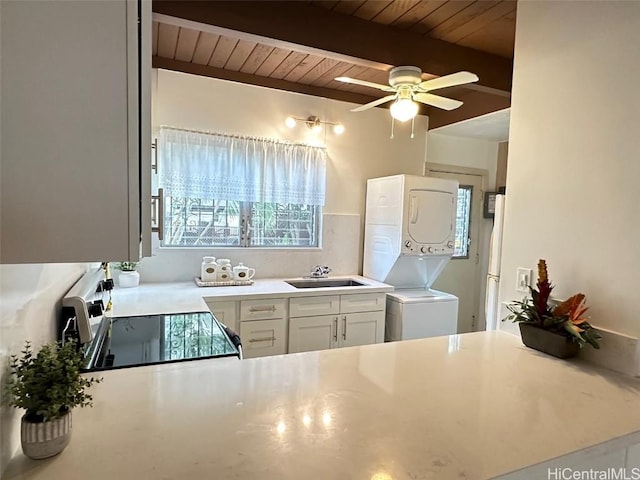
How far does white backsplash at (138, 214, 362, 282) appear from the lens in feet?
10.5

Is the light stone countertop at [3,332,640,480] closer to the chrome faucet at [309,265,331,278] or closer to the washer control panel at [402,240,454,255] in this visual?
the washer control panel at [402,240,454,255]

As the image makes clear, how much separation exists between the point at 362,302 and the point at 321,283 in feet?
1.67

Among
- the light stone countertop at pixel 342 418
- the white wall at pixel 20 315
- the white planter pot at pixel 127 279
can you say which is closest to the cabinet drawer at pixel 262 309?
the white planter pot at pixel 127 279

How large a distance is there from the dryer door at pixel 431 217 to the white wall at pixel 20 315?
272 centimetres

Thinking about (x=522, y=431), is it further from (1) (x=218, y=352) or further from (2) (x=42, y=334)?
(2) (x=42, y=334)

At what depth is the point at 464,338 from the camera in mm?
1628

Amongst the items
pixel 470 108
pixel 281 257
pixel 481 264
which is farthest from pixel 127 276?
pixel 481 264

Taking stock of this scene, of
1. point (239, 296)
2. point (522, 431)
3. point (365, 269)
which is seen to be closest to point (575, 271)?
point (522, 431)

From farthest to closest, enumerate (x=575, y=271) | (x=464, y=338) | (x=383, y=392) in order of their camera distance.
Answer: (x=464, y=338), (x=575, y=271), (x=383, y=392)

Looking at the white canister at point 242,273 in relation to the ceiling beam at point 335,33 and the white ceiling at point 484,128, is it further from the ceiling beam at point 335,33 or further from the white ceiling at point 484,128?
the white ceiling at point 484,128

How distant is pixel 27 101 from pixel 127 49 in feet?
0.61

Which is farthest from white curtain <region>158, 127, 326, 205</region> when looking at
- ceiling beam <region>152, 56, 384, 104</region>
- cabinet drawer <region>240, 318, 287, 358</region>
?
cabinet drawer <region>240, 318, 287, 358</region>

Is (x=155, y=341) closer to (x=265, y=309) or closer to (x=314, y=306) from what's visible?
(x=265, y=309)

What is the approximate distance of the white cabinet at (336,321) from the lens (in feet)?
9.93
